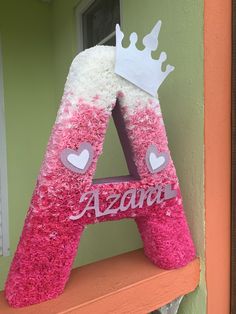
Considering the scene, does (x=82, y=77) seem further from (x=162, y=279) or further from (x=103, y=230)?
(x=103, y=230)

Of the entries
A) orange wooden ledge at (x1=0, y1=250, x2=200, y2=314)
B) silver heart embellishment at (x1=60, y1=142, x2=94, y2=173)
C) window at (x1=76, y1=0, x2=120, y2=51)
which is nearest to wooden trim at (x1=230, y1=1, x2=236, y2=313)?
orange wooden ledge at (x1=0, y1=250, x2=200, y2=314)

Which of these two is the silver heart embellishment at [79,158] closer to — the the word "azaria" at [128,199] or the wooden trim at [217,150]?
the the word "azaria" at [128,199]

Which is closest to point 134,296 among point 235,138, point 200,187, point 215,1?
point 200,187

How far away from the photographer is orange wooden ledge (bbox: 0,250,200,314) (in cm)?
66

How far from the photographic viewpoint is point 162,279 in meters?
0.79

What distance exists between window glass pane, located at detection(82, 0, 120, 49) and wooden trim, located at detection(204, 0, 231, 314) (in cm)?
62

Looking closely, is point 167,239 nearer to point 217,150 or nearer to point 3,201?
point 217,150

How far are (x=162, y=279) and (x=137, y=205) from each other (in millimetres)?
237

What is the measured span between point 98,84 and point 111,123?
0.67m

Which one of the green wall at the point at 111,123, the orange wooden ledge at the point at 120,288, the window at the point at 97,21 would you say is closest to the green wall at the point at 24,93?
the green wall at the point at 111,123

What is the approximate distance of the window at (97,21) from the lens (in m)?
1.38

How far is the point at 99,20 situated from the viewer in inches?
61.4

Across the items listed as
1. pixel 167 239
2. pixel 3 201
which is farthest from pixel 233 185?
pixel 3 201

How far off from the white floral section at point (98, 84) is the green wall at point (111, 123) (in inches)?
10.8
